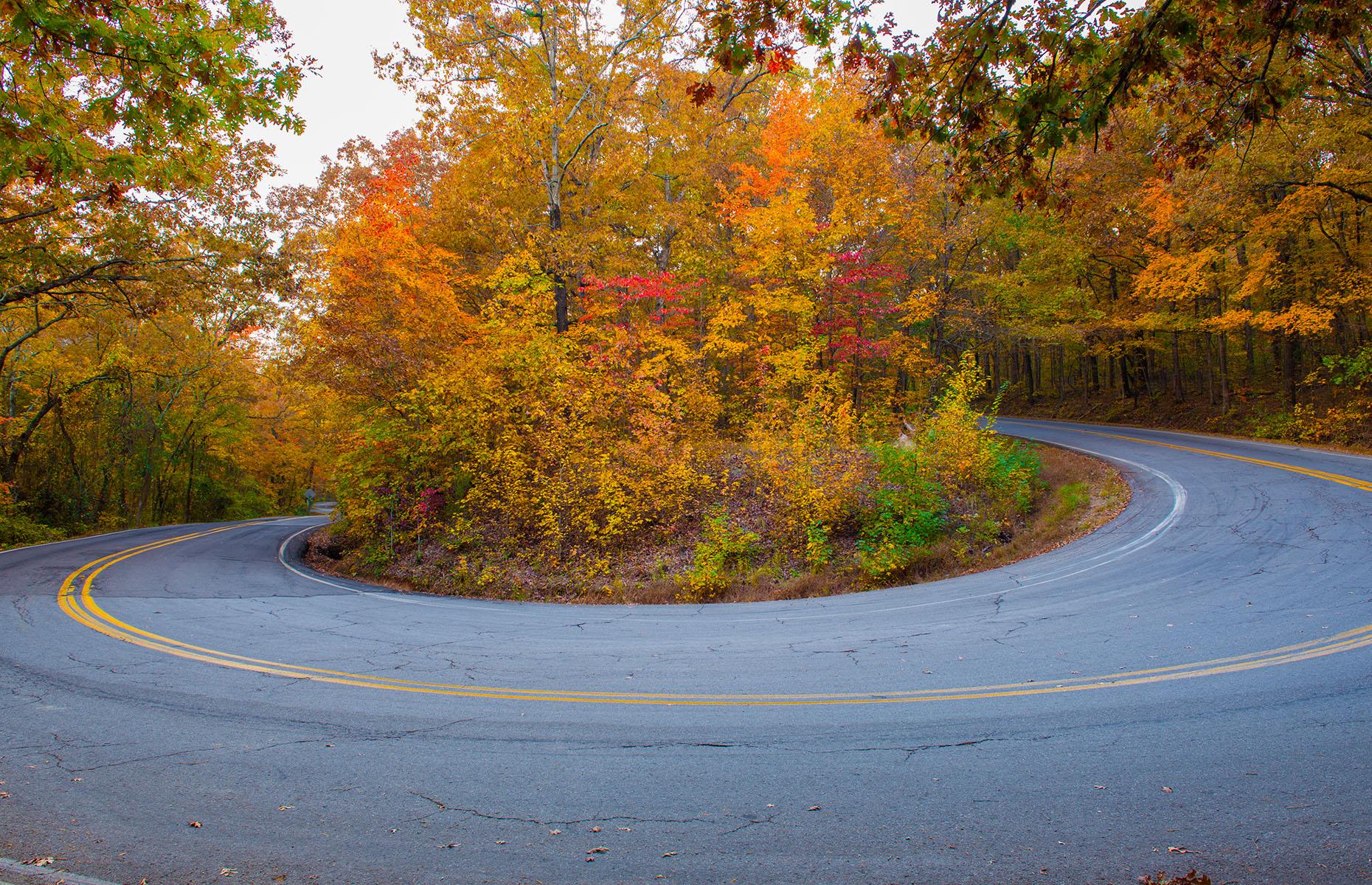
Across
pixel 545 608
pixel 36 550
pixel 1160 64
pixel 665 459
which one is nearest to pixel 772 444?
pixel 665 459

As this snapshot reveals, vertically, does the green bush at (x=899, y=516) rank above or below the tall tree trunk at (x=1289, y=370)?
below

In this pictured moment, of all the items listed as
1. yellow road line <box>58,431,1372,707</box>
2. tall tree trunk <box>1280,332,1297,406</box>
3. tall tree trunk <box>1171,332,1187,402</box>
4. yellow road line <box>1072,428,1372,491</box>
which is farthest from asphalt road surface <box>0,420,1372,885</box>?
tall tree trunk <box>1171,332,1187,402</box>

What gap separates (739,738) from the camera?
4.64 meters

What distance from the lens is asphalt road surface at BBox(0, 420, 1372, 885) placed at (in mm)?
3275

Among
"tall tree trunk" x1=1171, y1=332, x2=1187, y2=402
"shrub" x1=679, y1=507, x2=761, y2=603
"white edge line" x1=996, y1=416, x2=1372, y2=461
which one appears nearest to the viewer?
"shrub" x1=679, y1=507, x2=761, y2=603

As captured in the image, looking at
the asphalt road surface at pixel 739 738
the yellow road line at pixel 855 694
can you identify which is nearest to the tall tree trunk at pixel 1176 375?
the asphalt road surface at pixel 739 738

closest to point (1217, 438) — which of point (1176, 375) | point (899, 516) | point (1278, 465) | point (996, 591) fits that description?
point (1278, 465)

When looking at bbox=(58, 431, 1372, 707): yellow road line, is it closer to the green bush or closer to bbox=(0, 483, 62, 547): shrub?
the green bush

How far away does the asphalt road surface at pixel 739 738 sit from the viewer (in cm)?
328

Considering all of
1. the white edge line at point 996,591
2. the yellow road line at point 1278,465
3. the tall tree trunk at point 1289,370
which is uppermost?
the tall tree trunk at point 1289,370

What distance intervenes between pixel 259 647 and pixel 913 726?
7.42 meters

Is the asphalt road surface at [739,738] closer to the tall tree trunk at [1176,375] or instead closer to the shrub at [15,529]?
the shrub at [15,529]

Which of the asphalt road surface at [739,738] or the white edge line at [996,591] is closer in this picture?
the asphalt road surface at [739,738]

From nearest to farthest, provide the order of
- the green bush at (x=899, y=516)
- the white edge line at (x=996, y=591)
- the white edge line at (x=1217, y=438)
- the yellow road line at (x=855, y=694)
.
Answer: the yellow road line at (x=855, y=694) < the white edge line at (x=996, y=591) < the green bush at (x=899, y=516) < the white edge line at (x=1217, y=438)
